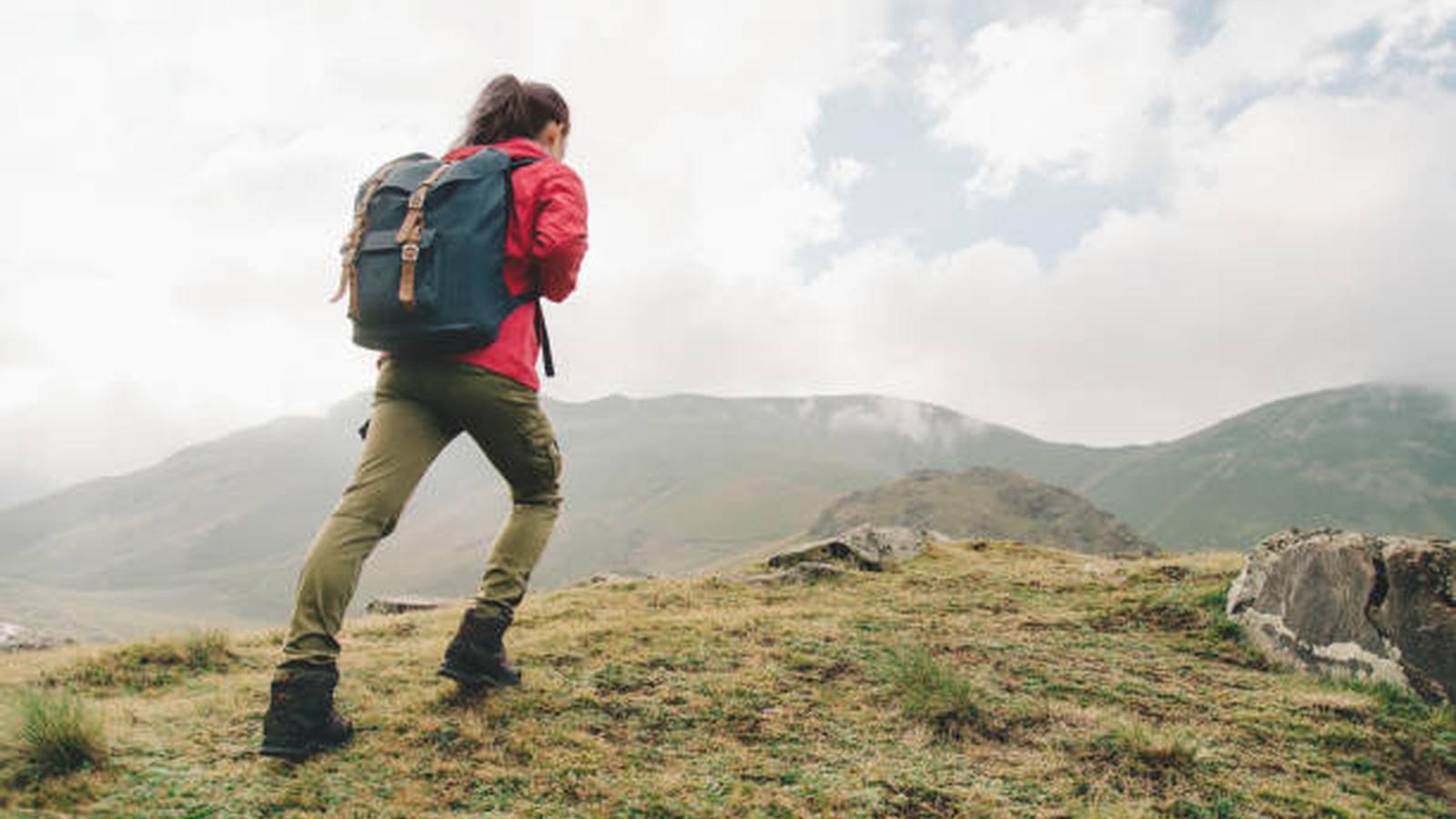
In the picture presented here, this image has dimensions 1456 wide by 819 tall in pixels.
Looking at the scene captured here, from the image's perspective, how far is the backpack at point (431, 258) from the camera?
4270 millimetres

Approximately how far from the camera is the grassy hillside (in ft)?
13.4

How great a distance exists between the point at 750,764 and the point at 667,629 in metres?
2.71

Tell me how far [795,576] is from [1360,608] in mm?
6024

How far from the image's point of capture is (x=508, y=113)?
5.14 metres

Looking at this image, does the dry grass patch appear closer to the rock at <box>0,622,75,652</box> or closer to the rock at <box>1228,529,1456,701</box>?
the rock at <box>0,622,75,652</box>

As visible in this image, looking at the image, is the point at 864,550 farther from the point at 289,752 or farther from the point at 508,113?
the point at 289,752

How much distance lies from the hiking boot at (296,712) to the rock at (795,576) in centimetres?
670

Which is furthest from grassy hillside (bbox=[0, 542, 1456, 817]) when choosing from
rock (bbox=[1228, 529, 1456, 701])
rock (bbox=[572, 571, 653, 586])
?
rock (bbox=[572, 571, 653, 586])

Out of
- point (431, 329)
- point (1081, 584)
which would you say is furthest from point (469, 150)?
point (1081, 584)

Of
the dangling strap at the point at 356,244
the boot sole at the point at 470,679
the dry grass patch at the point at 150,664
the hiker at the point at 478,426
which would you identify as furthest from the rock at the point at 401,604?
the dangling strap at the point at 356,244

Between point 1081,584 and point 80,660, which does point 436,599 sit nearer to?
point 80,660

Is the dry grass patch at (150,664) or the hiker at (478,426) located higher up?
the hiker at (478,426)

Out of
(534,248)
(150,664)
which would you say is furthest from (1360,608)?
(150,664)

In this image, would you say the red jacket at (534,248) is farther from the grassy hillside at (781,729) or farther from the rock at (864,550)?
the rock at (864,550)
